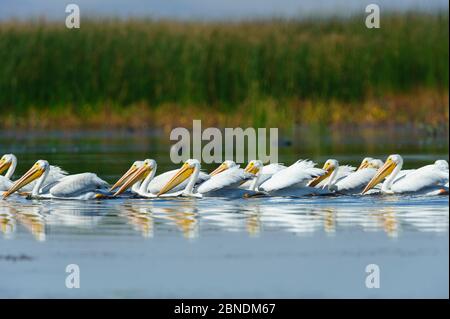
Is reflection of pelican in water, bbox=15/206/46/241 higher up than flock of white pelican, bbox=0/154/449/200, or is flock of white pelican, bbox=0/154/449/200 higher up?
flock of white pelican, bbox=0/154/449/200

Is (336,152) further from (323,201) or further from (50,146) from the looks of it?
(323,201)

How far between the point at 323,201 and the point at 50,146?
394 inches

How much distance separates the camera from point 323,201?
13.3 m

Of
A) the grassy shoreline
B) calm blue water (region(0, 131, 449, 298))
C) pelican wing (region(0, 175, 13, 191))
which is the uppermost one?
the grassy shoreline

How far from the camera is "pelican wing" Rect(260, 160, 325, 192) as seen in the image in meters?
13.6

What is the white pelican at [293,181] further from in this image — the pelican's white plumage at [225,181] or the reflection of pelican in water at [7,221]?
the reflection of pelican in water at [7,221]

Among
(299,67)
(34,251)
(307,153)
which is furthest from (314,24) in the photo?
(34,251)

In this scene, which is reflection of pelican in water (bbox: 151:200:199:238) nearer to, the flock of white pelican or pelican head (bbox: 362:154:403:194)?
the flock of white pelican

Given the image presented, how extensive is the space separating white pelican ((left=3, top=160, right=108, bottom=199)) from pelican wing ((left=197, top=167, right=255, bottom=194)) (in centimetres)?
106

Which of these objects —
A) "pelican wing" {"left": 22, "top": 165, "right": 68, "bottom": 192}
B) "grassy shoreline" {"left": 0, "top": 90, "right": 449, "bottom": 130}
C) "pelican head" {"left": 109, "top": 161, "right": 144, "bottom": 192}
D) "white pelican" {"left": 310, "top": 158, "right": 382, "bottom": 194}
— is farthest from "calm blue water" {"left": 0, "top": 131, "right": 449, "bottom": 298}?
"grassy shoreline" {"left": 0, "top": 90, "right": 449, "bottom": 130}

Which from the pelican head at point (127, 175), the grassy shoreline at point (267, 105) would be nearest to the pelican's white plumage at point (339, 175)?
the pelican head at point (127, 175)

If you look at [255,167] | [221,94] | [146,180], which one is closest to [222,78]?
[221,94]

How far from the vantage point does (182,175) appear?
14.3 m

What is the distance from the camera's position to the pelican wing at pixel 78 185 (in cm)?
1365
